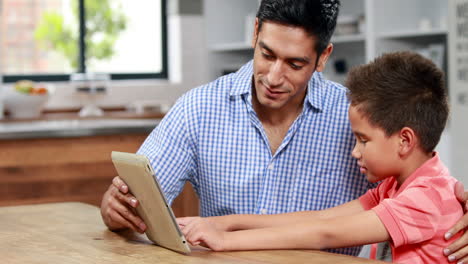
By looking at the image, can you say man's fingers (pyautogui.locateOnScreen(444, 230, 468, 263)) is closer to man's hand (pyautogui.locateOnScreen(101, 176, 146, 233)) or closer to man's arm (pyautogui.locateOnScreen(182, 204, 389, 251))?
man's arm (pyautogui.locateOnScreen(182, 204, 389, 251))

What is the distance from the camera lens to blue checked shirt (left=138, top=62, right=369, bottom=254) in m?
2.12

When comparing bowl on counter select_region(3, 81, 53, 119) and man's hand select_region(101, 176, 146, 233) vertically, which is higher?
man's hand select_region(101, 176, 146, 233)

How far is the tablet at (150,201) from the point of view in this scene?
59.0 inches

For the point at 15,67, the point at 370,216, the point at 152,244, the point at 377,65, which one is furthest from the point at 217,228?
the point at 15,67

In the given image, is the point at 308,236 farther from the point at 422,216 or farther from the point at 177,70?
the point at 177,70

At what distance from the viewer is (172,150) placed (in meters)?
2.12

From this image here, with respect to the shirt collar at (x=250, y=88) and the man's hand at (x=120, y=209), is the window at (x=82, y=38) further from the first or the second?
the man's hand at (x=120, y=209)

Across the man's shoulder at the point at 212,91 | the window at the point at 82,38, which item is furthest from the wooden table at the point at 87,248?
the window at the point at 82,38

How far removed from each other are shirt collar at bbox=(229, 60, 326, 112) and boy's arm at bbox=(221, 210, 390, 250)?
2.06 feet

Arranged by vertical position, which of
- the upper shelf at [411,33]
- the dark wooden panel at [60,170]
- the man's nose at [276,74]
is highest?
the man's nose at [276,74]

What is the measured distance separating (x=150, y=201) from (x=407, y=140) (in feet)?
1.81

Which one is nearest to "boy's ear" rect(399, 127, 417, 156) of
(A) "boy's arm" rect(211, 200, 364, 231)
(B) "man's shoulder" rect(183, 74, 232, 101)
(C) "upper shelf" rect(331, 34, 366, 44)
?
(A) "boy's arm" rect(211, 200, 364, 231)

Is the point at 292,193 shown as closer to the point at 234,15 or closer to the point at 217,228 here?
the point at 217,228

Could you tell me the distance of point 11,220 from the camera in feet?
6.63
